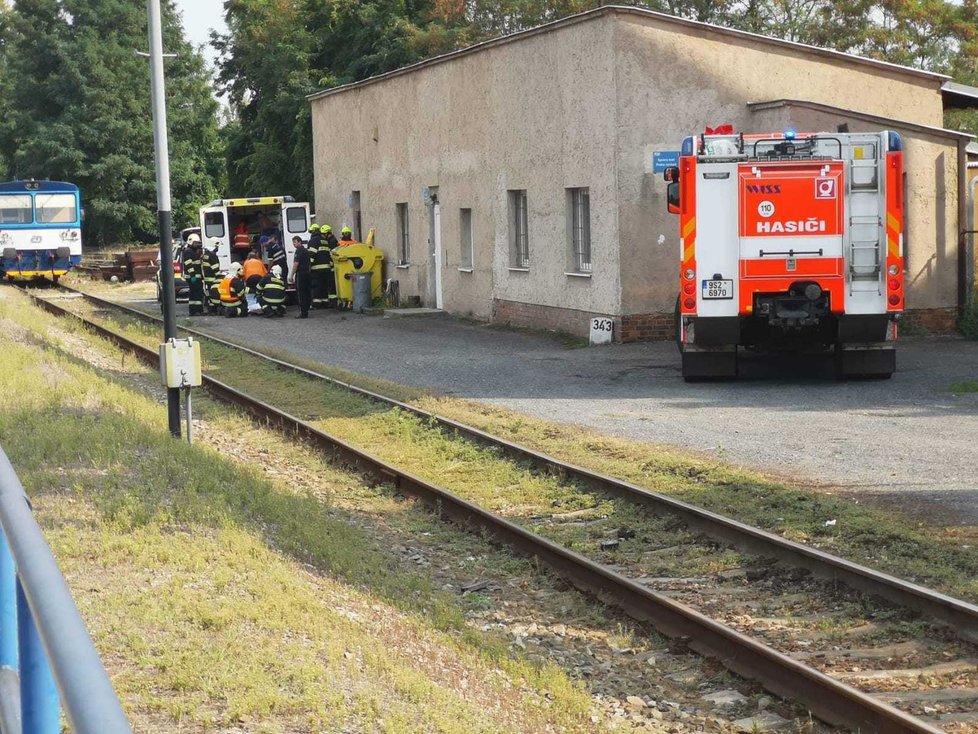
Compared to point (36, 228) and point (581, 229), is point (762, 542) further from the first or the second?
point (36, 228)

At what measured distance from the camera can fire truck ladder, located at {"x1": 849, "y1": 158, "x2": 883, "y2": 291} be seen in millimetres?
16297

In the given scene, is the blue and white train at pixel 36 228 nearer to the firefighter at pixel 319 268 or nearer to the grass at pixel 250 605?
the firefighter at pixel 319 268

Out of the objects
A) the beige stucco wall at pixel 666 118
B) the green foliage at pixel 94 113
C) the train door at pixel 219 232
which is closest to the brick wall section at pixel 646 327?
the beige stucco wall at pixel 666 118

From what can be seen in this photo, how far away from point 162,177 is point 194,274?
1901cm

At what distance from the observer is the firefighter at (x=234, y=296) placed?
30.8m

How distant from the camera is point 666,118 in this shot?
22469 millimetres

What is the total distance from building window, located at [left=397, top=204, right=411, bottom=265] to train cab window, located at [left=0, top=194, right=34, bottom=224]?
14.2 metres

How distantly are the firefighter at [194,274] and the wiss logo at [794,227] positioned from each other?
17525mm

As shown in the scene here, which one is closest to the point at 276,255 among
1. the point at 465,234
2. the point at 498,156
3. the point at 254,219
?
the point at 254,219

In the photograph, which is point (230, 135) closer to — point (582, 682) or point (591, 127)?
point (591, 127)

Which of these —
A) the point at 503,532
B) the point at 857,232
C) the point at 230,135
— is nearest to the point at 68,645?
the point at 503,532

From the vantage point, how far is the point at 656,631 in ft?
24.0

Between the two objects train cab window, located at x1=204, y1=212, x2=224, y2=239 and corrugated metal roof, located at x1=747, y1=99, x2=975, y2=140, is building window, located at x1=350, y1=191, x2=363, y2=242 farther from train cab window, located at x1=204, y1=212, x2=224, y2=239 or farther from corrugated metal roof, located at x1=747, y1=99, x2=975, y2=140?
corrugated metal roof, located at x1=747, y1=99, x2=975, y2=140

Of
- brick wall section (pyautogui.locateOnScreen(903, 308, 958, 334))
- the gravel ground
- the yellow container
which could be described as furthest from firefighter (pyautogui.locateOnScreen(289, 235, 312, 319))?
brick wall section (pyautogui.locateOnScreen(903, 308, 958, 334))
